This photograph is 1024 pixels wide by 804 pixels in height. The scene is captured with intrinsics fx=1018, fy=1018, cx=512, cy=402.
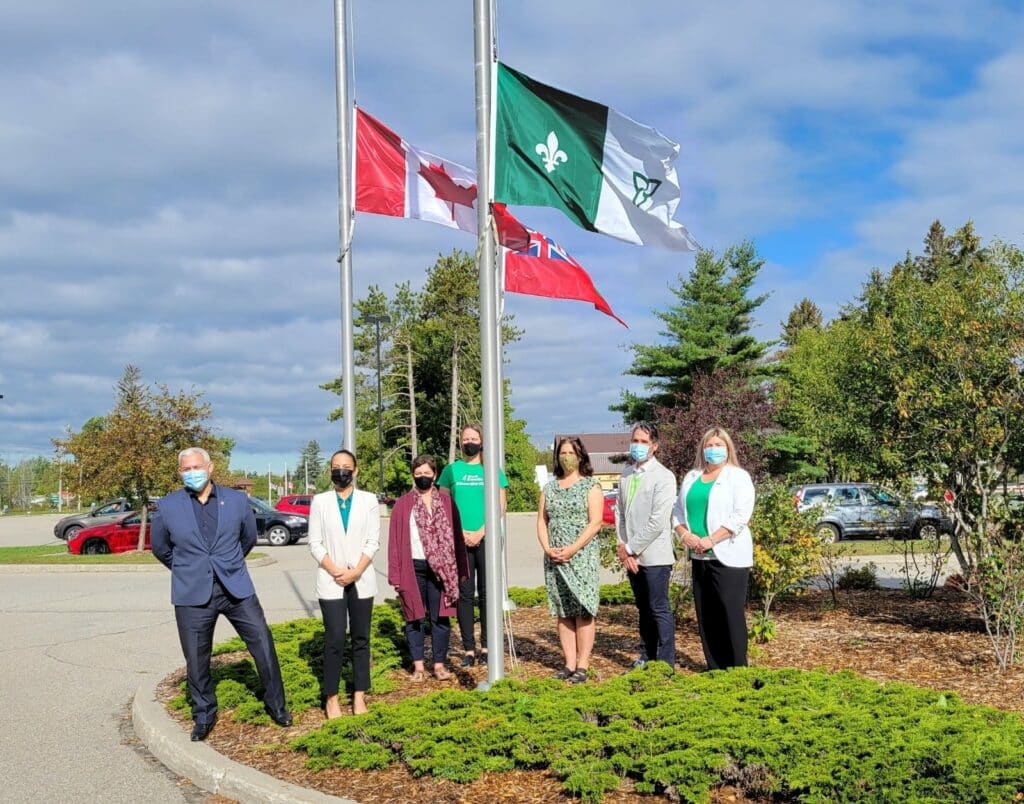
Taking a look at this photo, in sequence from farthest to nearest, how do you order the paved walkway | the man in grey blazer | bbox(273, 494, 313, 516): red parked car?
bbox(273, 494, 313, 516): red parked car → the man in grey blazer → the paved walkway

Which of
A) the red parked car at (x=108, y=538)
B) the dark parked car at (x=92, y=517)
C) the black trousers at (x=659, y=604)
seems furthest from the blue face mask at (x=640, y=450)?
the dark parked car at (x=92, y=517)

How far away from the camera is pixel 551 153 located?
730 cm

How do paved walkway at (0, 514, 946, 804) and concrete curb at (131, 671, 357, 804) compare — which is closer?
concrete curb at (131, 671, 357, 804)

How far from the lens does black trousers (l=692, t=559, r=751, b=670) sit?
6.89 meters

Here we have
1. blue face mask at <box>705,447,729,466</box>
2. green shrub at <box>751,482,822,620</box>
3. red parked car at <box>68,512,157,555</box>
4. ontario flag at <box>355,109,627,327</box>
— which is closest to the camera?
blue face mask at <box>705,447,729,466</box>

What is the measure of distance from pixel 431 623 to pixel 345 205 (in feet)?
12.1

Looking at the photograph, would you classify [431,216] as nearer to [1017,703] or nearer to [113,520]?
[1017,703]

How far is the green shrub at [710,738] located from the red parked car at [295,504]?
2611 centimetres

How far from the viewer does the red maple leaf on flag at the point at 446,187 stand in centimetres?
978

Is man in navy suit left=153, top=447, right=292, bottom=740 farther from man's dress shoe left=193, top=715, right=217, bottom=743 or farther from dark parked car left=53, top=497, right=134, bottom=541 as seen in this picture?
dark parked car left=53, top=497, right=134, bottom=541

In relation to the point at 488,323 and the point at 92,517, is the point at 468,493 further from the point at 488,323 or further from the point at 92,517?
the point at 92,517

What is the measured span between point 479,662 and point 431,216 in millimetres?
4206

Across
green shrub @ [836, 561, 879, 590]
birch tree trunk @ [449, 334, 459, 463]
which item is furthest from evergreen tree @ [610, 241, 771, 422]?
green shrub @ [836, 561, 879, 590]

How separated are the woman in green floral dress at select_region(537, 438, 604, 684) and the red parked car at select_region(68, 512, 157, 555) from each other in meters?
21.3
